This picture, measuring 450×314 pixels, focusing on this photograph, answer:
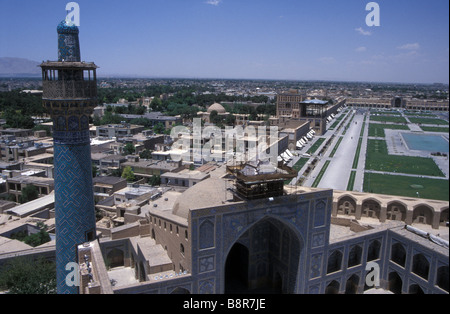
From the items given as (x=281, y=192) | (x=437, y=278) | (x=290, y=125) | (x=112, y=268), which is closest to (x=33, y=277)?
(x=112, y=268)

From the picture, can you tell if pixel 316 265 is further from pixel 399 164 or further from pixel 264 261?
pixel 399 164

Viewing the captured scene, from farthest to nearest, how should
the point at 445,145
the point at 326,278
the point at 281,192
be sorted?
the point at 326,278 → the point at 281,192 → the point at 445,145

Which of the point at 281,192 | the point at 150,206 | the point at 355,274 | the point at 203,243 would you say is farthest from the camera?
the point at 150,206

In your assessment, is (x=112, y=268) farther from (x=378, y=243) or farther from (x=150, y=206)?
(x=378, y=243)

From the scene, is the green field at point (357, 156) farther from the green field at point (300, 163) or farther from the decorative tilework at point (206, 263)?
the decorative tilework at point (206, 263)

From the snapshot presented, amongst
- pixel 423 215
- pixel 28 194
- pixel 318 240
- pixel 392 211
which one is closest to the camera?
pixel 318 240

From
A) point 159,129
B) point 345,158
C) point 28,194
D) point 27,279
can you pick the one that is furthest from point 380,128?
point 27,279

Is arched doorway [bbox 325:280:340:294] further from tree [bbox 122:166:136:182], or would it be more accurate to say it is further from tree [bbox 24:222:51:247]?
tree [bbox 122:166:136:182]
